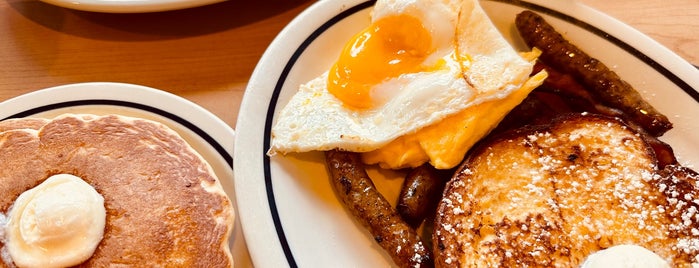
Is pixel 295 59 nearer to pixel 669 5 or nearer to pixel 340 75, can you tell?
pixel 340 75

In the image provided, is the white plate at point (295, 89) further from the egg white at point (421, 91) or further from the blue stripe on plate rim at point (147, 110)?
the blue stripe on plate rim at point (147, 110)

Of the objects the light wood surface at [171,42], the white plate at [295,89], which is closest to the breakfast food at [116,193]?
the white plate at [295,89]

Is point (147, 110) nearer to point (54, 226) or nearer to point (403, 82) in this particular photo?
point (54, 226)

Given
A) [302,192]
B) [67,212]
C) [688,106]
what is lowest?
[302,192]

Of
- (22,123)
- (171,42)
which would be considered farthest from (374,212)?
(171,42)

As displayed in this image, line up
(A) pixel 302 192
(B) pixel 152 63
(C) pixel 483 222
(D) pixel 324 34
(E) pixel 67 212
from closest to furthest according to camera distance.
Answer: (E) pixel 67 212, (C) pixel 483 222, (A) pixel 302 192, (D) pixel 324 34, (B) pixel 152 63

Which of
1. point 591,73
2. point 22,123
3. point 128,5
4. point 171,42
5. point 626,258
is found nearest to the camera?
point 626,258

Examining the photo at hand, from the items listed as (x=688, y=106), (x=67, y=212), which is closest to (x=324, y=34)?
(x=67, y=212)
